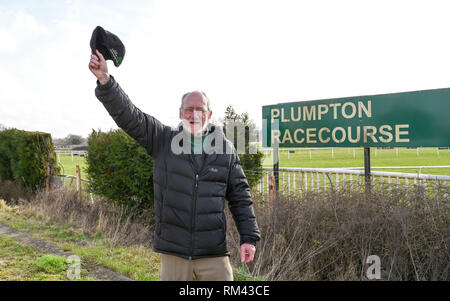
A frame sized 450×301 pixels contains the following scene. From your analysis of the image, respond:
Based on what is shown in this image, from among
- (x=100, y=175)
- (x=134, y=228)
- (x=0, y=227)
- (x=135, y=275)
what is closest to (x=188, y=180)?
(x=135, y=275)

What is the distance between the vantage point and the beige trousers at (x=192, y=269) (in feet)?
8.50

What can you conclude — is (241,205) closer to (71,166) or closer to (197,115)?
(197,115)

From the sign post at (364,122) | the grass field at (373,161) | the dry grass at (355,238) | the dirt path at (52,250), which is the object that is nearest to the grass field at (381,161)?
the grass field at (373,161)

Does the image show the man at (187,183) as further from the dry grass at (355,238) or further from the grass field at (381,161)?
the grass field at (381,161)

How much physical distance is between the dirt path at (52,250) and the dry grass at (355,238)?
159cm

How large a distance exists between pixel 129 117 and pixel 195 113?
422mm

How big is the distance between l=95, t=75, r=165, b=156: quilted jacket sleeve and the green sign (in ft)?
18.3

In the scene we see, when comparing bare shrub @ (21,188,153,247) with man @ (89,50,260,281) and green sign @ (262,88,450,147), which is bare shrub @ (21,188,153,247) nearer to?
green sign @ (262,88,450,147)

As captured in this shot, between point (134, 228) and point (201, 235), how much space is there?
489cm

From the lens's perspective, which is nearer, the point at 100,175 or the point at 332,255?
the point at 332,255

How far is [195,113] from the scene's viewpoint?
101 inches

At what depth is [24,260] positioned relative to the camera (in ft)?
18.4
